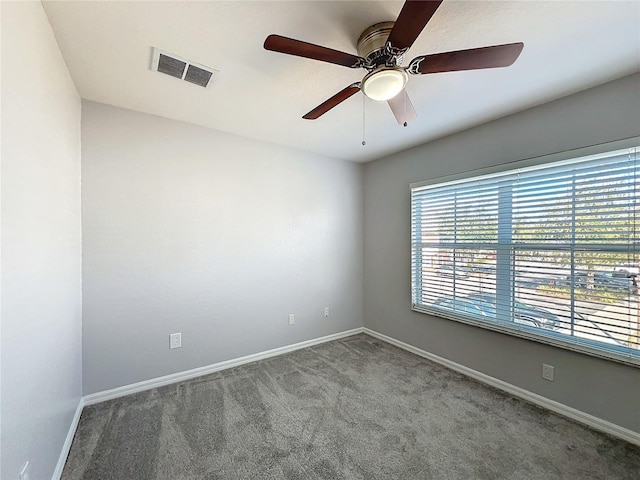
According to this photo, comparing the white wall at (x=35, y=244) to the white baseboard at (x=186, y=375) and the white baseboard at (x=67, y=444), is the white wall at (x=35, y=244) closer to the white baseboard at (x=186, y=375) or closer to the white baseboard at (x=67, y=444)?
the white baseboard at (x=67, y=444)

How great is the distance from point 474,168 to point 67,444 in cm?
385

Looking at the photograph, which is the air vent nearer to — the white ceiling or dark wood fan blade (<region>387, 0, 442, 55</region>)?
the white ceiling

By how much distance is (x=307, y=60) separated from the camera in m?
1.71

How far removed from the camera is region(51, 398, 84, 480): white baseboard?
1.52m

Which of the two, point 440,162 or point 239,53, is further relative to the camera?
point 440,162

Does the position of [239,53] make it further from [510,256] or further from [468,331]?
[468,331]

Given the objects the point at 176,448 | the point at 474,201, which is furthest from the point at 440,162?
the point at 176,448

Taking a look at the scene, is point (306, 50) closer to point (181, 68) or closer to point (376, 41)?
point (376, 41)

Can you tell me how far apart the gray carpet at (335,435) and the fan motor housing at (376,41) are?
7.52 feet

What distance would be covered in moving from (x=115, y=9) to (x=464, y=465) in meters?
3.14

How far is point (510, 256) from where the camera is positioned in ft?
7.99

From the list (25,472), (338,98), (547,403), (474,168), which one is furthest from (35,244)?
(547,403)

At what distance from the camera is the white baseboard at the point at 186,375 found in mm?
2252

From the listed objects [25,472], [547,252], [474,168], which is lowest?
[25,472]
